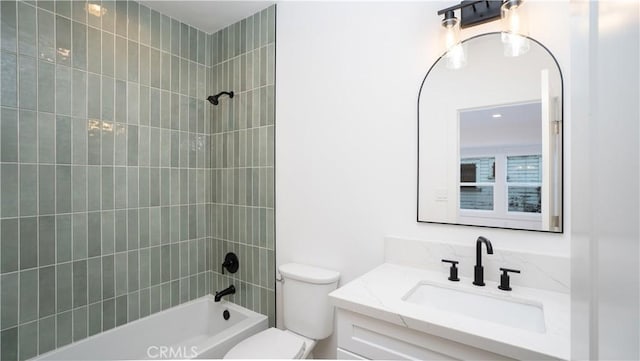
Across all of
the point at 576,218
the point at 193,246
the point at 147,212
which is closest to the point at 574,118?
the point at 576,218

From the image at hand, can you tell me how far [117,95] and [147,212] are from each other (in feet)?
2.55

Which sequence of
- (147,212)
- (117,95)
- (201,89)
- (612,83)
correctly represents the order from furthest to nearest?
1. (201,89)
2. (147,212)
3. (117,95)
4. (612,83)

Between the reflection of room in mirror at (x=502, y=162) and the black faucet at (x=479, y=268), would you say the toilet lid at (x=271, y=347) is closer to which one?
the black faucet at (x=479, y=268)

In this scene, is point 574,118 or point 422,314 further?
point 422,314

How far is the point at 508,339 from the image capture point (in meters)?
0.78

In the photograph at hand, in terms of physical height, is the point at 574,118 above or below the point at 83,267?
above

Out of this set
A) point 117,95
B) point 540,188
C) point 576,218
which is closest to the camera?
point 576,218

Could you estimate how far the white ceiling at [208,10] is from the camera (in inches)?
76.3

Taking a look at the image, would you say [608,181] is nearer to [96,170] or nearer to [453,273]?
[453,273]

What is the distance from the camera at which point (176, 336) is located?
2.04 meters

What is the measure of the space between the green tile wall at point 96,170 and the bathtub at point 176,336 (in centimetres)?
6

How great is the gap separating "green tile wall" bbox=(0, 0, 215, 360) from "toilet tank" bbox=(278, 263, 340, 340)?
100 cm

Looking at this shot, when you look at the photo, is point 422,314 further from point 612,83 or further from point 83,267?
point 83,267

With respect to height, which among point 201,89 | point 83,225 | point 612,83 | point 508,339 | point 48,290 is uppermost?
point 201,89
